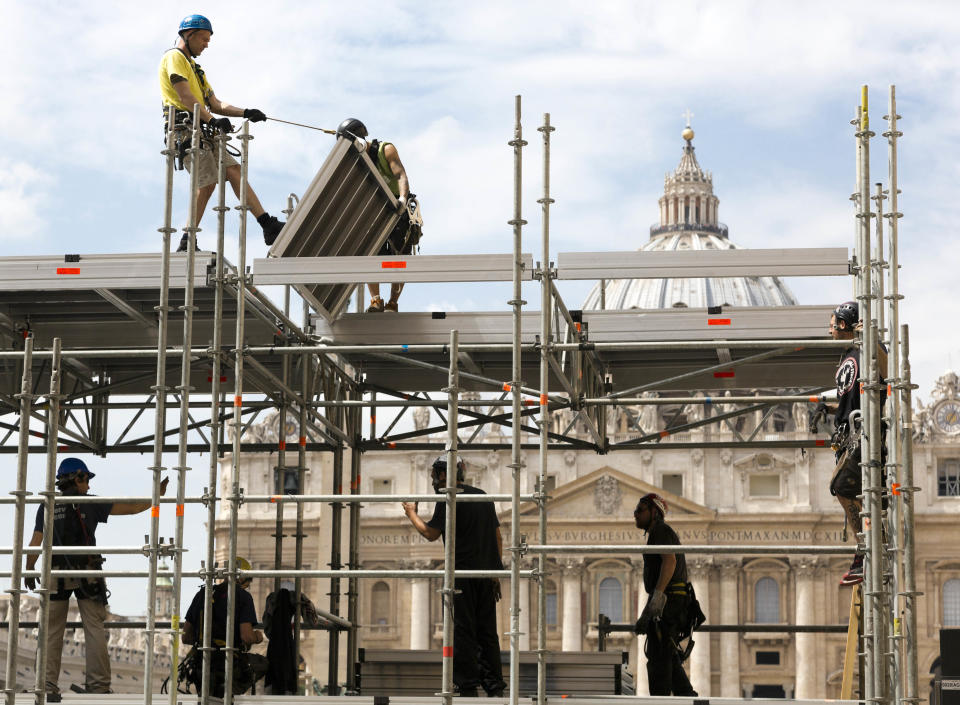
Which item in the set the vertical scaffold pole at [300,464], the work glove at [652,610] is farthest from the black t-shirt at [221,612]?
the work glove at [652,610]

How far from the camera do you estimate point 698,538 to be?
70.8 metres

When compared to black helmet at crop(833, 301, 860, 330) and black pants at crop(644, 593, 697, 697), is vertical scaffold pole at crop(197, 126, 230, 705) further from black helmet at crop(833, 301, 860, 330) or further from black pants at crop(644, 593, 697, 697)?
black helmet at crop(833, 301, 860, 330)

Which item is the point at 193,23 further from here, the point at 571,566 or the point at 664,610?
the point at 571,566

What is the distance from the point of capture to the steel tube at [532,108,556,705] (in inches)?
377

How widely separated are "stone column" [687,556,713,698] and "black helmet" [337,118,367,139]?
54201 mm

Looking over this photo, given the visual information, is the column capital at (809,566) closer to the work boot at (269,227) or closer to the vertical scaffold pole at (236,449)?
the work boot at (269,227)

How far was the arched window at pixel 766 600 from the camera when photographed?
69.6 metres

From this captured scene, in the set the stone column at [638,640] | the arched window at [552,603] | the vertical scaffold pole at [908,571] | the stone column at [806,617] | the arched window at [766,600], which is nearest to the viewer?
the vertical scaffold pole at [908,571]

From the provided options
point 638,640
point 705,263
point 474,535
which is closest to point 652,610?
point 474,535

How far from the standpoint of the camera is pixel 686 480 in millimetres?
72250

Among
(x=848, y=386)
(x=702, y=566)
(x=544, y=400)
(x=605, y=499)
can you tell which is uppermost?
(x=605, y=499)

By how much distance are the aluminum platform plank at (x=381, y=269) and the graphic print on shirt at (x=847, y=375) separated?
227cm

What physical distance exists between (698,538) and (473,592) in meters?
61.0

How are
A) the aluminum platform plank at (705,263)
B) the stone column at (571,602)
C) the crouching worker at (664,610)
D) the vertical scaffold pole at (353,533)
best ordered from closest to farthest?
1. the aluminum platform plank at (705,263)
2. the crouching worker at (664,610)
3. the vertical scaffold pole at (353,533)
4. the stone column at (571,602)
